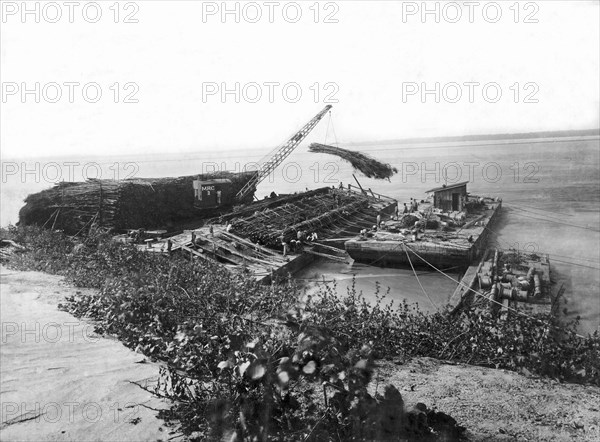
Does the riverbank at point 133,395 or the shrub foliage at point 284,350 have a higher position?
the shrub foliage at point 284,350

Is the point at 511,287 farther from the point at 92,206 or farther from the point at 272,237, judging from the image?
the point at 92,206

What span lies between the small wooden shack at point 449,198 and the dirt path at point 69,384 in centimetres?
2007

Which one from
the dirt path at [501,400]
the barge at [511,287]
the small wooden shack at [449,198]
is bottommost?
the barge at [511,287]

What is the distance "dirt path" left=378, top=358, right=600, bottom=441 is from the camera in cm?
389

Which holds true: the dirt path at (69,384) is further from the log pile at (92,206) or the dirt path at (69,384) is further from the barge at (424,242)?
the barge at (424,242)

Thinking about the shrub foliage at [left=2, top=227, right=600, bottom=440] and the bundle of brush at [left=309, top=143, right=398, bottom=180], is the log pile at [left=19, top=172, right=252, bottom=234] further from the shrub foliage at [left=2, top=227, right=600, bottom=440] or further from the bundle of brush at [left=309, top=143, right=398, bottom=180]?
the bundle of brush at [left=309, top=143, right=398, bottom=180]

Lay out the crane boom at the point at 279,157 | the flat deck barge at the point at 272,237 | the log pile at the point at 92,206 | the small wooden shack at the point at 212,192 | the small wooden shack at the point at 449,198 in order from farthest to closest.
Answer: the crane boom at the point at 279,157 < the small wooden shack at the point at 449,198 < the small wooden shack at the point at 212,192 < the log pile at the point at 92,206 < the flat deck barge at the point at 272,237

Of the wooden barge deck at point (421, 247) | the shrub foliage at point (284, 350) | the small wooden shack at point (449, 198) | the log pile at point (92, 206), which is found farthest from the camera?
the small wooden shack at point (449, 198)

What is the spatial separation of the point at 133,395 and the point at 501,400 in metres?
3.57

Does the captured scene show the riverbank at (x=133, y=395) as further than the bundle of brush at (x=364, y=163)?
No

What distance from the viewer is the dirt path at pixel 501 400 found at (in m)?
3.89

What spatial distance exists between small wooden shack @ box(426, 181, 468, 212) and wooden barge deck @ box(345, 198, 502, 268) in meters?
3.96

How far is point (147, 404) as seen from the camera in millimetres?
4113

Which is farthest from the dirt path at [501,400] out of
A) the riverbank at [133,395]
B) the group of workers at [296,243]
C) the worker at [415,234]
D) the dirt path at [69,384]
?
the worker at [415,234]
